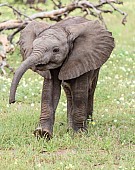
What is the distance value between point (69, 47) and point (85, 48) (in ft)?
0.79

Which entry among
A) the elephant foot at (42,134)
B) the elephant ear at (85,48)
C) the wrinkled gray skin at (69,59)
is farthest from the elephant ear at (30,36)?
the elephant foot at (42,134)

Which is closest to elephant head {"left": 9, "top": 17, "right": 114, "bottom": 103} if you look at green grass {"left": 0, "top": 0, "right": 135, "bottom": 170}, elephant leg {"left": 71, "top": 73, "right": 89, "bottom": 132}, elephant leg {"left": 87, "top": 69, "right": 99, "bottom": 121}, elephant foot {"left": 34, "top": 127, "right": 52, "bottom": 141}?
elephant leg {"left": 71, "top": 73, "right": 89, "bottom": 132}

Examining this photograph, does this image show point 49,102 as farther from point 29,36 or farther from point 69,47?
point 29,36

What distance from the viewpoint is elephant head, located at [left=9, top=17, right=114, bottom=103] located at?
7164 millimetres

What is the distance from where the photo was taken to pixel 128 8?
25.6 meters

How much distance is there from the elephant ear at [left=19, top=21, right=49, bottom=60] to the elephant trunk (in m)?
0.79

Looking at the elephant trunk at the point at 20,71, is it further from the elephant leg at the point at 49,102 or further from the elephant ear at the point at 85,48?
the elephant leg at the point at 49,102

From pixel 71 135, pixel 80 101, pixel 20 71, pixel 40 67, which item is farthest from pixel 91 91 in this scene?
pixel 20 71

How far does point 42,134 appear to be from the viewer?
7551mm

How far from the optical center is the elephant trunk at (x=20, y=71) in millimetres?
6531

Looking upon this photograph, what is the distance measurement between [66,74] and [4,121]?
1.68m

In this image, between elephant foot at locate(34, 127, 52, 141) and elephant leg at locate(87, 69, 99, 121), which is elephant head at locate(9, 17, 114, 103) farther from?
elephant foot at locate(34, 127, 52, 141)

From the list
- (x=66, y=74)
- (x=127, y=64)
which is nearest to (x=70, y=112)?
(x=66, y=74)

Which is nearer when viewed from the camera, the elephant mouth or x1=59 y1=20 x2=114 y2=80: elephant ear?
the elephant mouth
